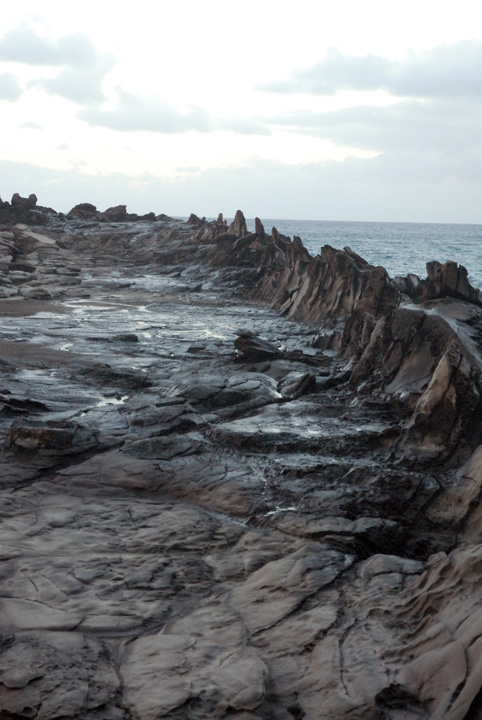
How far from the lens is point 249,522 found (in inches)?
261

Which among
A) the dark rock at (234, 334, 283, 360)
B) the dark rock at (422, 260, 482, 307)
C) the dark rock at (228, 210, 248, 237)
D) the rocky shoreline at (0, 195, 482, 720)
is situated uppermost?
the dark rock at (228, 210, 248, 237)

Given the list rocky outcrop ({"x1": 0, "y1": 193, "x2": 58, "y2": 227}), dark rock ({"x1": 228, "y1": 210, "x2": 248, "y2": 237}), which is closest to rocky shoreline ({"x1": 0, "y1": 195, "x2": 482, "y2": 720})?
dark rock ({"x1": 228, "y1": 210, "x2": 248, "y2": 237})

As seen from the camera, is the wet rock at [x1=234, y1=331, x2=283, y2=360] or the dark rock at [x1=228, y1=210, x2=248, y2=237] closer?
the wet rock at [x1=234, y1=331, x2=283, y2=360]

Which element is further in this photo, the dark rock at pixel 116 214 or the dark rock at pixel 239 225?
the dark rock at pixel 116 214

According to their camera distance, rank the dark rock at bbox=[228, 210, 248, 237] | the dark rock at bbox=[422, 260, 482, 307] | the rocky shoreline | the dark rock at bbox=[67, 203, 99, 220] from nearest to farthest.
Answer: the rocky shoreline, the dark rock at bbox=[422, 260, 482, 307], the dark rock at bbox=[228, 210, 248, 237], the dark rock at bbox=[67, 203, 99, 220]

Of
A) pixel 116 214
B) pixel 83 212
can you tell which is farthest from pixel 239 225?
pixel 83 212

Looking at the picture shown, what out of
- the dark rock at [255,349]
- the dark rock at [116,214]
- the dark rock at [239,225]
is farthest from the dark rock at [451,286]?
the dark rock at [116,214]

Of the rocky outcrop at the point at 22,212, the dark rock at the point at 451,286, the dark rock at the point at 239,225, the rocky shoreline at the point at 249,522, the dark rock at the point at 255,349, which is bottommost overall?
the rocky shoreline at the point at 249,522

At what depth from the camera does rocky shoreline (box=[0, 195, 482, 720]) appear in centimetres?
395

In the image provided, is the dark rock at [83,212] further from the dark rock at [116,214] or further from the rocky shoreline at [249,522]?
the rocky shoreline at [249,522]

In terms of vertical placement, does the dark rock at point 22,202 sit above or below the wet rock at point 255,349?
above

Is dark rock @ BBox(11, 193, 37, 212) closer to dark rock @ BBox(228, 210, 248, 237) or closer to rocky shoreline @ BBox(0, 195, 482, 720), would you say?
dark rock @ BBox(228, 210, 248, 237)

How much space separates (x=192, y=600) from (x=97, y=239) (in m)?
46.3

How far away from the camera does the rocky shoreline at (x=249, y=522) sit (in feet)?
13.0
